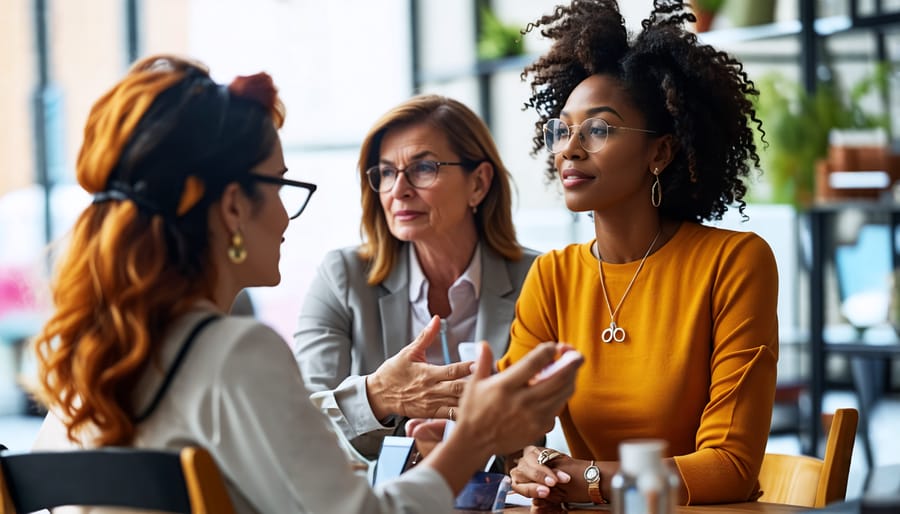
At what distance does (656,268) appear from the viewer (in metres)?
2.21

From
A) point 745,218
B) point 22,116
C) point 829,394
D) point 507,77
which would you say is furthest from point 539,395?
point 22,116

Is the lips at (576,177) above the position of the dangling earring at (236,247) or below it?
above

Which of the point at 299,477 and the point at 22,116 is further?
the point at 22,116

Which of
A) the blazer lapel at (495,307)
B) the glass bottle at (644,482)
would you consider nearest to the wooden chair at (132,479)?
Result: the glass bottle at (644,482)

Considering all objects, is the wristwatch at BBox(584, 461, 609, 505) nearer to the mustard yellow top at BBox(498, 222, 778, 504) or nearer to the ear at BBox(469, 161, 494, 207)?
the mustard yellow top at BBox(498, 222, 778, 504)

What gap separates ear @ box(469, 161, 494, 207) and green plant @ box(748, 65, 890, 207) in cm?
152

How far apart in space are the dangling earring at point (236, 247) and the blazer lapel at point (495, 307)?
1.29m

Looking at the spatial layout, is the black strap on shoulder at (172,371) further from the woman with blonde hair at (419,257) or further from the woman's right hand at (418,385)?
the woman with blonde hair at (419,257)

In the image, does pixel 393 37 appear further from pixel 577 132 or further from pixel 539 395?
pixel 539 395

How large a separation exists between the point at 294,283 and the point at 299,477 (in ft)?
18.4

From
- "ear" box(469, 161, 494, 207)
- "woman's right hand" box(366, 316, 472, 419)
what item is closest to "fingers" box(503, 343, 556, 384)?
"woman's right hand" box(366, 316, 472, 419)

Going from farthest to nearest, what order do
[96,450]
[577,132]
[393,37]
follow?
[393,37] < [577,132] < [96,450]

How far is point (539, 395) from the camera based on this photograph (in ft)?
4.74

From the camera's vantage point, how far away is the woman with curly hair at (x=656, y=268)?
203 cm
